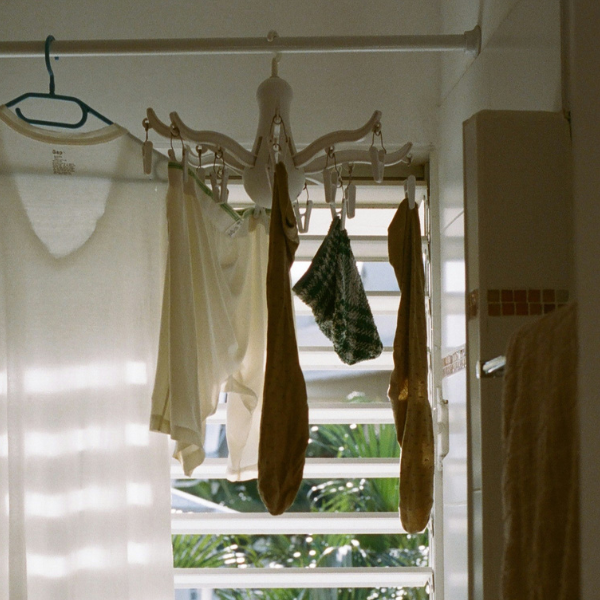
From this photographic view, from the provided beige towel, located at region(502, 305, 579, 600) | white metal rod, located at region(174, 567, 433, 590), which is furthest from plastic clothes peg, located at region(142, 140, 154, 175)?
white metal rod, located at region(174, 567, 433, 590)

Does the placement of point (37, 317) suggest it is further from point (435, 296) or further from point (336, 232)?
point (435, 296)

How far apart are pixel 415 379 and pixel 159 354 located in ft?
1.51

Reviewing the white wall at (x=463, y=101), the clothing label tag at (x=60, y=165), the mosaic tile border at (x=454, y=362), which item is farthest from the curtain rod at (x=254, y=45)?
the mosaic tile border at (x=454, y=362)

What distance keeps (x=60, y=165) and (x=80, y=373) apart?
0.40m

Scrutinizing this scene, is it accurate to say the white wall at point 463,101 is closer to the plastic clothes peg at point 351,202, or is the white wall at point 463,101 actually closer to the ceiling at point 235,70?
the ceiling at point 235,70

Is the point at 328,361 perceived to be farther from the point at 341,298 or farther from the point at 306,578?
the point at 341,298

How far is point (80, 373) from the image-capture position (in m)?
1.48

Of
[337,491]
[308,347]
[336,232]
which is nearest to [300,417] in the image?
[336,232]

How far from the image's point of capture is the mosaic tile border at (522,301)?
94cm

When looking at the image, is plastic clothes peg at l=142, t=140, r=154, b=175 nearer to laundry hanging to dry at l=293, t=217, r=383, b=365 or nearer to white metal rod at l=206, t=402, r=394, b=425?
laundry hanging to dry at l=293, t=217, r=383, b=365

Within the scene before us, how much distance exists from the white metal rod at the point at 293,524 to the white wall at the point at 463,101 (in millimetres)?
174

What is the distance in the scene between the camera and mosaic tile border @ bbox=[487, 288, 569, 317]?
0.94 meters

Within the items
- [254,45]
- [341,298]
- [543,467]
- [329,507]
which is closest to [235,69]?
[254,45]

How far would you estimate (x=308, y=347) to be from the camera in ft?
6.16
